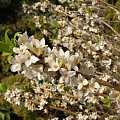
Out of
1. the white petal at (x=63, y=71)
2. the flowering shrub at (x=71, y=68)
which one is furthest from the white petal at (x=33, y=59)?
the white petal at (x=63, y=71)

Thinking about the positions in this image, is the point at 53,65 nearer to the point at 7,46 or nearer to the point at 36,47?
the point at 36,47

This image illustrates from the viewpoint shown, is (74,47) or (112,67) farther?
(74,47)

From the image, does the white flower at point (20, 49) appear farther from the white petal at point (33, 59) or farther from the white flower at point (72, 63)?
the white flower at point (72, 63)

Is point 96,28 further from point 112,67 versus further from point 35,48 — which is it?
point 35,48

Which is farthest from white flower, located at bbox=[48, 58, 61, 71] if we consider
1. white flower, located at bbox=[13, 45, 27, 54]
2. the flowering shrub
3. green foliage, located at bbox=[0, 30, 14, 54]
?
green foliage, located at bbox=[0, 30, 14, 54]

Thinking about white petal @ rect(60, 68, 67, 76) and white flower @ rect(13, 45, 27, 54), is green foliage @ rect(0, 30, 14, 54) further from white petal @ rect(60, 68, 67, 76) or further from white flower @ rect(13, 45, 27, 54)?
white petal @ rect(60, 68, 67, 76)

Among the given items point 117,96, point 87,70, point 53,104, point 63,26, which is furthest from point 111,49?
point 87,70

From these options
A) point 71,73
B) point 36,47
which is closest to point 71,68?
point 71,73

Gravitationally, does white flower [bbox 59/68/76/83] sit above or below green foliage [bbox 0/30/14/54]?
below
